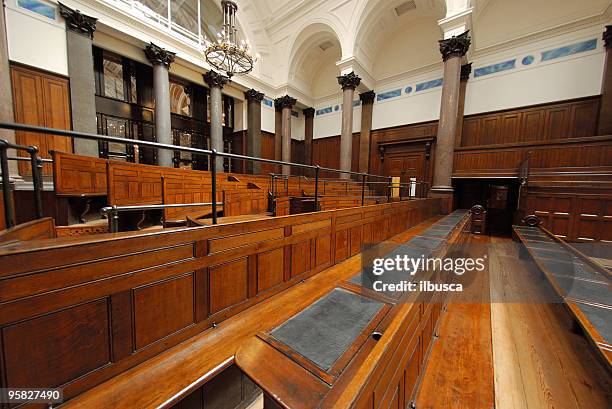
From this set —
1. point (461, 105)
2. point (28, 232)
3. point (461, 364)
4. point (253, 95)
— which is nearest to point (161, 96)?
point (253, 95)

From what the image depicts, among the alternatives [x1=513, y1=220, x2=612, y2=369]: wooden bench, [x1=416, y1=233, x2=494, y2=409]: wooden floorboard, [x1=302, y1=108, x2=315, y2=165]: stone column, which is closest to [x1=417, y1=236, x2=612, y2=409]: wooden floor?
[x1=416, y1=233, x2=494, y2=409]: wooden floorboard

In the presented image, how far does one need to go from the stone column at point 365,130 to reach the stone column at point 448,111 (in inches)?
142

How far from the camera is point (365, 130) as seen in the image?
383 inches

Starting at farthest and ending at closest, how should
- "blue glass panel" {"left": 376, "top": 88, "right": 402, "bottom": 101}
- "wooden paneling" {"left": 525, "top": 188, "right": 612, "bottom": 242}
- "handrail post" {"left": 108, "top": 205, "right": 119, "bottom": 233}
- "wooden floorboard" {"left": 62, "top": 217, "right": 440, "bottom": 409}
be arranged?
"blue glass panel" {"left": 376, "top": 88, "right": 402, "bottom": 101}, "wooden paneling" {"left": 525, "top": 188, "right": 612, "bottom": 242}, "handrail post" {"left": 108, "top": 205, "right": 119, "bottom": 233}, "wooden floorboard" {"left": 62, "top": 217, "right": 440, "bottom": 409}

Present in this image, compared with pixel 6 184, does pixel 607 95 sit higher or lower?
higher

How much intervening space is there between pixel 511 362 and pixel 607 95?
8334 millimetres

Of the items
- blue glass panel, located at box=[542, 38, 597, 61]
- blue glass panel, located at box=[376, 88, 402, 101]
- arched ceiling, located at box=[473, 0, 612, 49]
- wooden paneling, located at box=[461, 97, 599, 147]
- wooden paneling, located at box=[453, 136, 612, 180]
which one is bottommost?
wooden paneling, located at box=[453, 136, 612, 180]

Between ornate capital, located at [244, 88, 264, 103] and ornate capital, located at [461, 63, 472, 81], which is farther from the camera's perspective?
ornate capital, located at [244, 88, 264, 103]

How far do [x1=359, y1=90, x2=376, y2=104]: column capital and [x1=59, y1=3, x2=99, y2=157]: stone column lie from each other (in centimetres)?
862

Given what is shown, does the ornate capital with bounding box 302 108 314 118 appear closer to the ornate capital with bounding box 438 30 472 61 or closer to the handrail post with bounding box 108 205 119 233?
the ornate capital with bounding box 438 30 472 61

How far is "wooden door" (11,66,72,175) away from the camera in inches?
193

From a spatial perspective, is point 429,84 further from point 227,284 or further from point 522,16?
point 227,284

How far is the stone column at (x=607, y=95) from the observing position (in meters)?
5.81

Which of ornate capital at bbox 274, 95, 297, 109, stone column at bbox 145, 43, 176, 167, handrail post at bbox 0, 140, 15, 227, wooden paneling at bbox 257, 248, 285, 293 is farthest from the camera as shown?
ornate capital at bbox 274, 95, 297, 109
